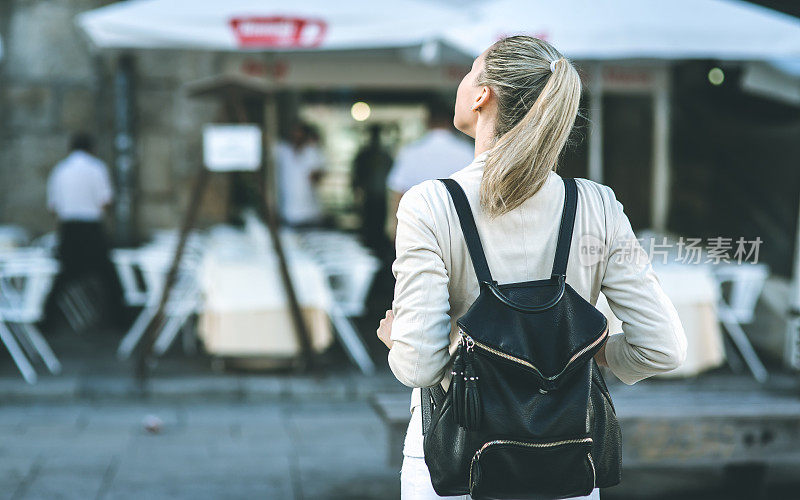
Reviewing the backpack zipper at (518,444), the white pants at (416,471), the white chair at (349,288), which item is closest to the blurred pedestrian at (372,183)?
the white chair at (349,288)

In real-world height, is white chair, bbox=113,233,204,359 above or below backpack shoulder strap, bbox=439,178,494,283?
below

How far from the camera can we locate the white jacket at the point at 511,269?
1.82 metres

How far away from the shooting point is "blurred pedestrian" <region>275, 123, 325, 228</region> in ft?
32.0

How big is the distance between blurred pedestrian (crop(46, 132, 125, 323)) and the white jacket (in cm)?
731

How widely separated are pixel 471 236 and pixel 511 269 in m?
0.11

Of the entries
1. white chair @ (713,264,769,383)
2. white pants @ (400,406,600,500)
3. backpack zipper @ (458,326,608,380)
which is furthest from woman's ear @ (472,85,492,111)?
white chair @ (713,264,769,383)

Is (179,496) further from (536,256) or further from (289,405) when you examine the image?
(536,256)

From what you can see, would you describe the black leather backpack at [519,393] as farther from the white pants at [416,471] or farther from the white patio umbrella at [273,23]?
the white patio umbrella at [273,23]

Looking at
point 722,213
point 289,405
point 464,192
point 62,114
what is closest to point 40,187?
point 62,114

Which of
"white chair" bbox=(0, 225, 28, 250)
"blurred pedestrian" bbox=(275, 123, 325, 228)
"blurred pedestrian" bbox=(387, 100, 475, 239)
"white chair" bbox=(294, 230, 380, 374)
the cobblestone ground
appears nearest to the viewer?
the cobblestone ground

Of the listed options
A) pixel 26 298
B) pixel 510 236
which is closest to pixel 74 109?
pixel 26 298

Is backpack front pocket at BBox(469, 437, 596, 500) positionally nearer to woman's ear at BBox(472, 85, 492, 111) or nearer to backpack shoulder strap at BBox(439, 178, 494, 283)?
backpack shoulder strap at BBox(439, 178, 494, 283)

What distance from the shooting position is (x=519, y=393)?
1.80 metres

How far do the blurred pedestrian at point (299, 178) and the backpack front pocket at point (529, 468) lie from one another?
318 inches
